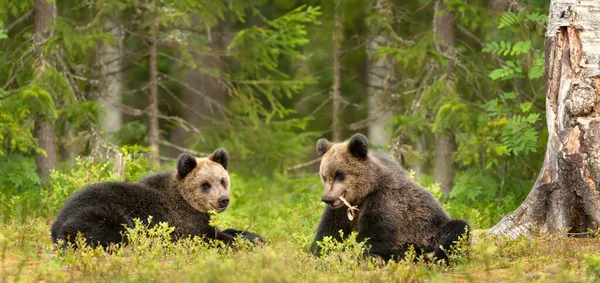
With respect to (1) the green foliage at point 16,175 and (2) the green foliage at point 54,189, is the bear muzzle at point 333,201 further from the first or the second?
(1) the green foliage at point 16,175

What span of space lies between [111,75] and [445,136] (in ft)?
40.9

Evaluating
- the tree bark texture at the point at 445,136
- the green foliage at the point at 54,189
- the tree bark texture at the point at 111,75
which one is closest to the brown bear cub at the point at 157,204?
the green foliage at the point at 54,189

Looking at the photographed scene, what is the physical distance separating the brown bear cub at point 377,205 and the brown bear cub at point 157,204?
4.06 ft

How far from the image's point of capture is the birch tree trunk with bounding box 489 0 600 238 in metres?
10.1

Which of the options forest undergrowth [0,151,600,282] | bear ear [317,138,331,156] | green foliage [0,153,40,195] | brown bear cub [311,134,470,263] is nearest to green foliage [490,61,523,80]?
forest undergrowth [0,151,600,282]

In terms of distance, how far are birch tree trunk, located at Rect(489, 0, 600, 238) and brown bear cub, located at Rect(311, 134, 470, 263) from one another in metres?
1.35

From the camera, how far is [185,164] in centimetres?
1054

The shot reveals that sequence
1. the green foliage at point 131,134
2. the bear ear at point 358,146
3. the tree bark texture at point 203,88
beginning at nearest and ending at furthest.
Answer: the bear ear at point 358,146 < the green foliage at point 131,134 < the tree bark texture at point 203,88

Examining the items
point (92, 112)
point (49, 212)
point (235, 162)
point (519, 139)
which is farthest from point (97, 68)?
point (519, 139)

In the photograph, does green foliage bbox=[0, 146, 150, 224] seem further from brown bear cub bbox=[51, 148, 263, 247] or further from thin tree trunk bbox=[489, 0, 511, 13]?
thin tree trunk bbox=[489, 0, 511, 13]

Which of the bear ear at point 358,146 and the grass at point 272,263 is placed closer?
the grass at point 272,263

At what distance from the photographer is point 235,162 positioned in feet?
70.9

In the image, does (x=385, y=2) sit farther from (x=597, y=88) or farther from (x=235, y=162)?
(x=597, y=88)

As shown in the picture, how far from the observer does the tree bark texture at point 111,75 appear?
62.1 feet
